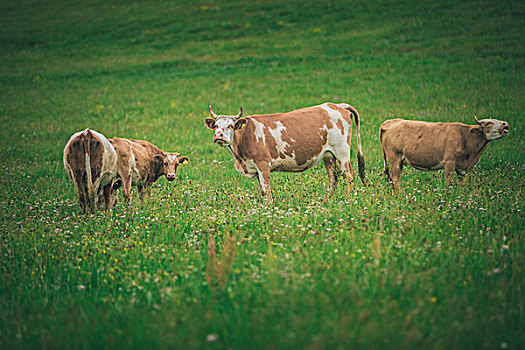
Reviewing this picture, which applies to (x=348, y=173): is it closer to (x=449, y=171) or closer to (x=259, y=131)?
(x=449, y=171)

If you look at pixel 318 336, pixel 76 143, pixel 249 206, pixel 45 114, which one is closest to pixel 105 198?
pixel 76 143

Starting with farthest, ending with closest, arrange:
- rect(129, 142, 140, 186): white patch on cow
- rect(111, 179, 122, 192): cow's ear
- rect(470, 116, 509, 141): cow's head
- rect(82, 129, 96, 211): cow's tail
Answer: rect(129, 142, 140, 186): white patch on cow
rect(111, 179, 122, 192): cow's ear
rect(470, 116, 509, 141): cow's head
rect(82, 129, 96, 211): cow's tail

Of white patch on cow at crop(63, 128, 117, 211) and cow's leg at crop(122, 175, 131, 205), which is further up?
white patch on cow at crop(63, 128, 117, 211)

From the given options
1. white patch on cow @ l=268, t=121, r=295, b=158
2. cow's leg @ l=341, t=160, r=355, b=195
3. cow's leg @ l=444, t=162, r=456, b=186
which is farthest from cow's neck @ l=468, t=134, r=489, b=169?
white patch on cow @ l=268, t=121, r=295, b=158

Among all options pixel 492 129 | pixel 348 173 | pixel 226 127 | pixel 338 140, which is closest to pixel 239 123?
pixel 226 127

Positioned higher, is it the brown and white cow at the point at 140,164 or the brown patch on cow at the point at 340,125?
the brown patch on cow at the point at 340,125

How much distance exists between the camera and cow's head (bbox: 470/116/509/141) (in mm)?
9086

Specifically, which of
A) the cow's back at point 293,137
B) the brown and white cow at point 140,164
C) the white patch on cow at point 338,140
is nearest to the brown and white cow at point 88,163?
the brown and white cow at point 140,164

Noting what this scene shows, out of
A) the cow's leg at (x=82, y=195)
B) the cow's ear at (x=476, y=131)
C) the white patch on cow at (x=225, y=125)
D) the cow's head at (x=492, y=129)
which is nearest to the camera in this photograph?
the cow's leg at (x=82, y=195)

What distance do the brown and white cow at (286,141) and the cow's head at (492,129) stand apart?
2487mm

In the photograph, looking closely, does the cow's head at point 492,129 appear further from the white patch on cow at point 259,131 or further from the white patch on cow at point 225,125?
the white patch on cow at point 225,125

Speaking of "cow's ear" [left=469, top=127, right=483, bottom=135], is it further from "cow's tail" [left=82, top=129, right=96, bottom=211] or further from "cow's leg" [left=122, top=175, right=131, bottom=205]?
"cow's tail" [left=82, top=129, right=96, bottom=211]

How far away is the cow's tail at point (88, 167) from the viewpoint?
8438mm

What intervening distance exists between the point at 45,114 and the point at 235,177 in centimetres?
1385
